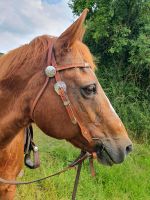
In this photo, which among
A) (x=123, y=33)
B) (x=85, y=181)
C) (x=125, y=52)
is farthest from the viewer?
(x=125, y=52)

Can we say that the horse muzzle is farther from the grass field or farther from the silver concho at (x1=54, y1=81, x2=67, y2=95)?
the grass field

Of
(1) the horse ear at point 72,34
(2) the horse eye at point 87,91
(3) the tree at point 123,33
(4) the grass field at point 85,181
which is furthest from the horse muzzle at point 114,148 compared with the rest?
(3) the tree at point 123,33

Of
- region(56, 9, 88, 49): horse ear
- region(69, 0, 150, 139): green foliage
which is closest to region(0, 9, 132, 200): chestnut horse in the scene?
region(56, 9, 88, 49): horse ear

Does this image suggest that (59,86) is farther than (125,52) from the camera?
No

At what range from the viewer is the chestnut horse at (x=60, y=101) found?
Result: 8.54 feet

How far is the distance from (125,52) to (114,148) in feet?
21.8

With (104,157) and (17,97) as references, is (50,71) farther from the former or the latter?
(104,157)

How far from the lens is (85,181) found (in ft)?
19.9

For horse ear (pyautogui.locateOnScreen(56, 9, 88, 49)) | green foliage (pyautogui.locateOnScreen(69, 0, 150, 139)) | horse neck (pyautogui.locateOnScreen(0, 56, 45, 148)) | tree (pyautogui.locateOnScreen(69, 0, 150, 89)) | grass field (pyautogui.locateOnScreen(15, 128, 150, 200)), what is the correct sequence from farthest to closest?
tree (pyautogui.locateOnScreen(69, 0, 150, 89))
green foliage (pyautogui.locateOnScreen(69, 0, 150, 139))
grass field (pyautogui.locateOnScreen(15, 128, 150, 200))
horse neck (pyautogui.locateOnScreen(0, 56, 45, 148))
horse ear (pyautogui.locateOnScreen(56, 9, 88, 49))

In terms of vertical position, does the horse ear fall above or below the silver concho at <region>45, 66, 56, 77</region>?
above

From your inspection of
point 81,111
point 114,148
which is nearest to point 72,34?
point 81,111

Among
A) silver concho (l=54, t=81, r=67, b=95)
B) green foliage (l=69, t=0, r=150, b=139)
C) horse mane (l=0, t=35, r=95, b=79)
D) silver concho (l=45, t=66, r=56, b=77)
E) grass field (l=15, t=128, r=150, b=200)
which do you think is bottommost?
grass field (l=15, t=128, r=150, b=200)

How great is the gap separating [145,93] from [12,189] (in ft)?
18.1

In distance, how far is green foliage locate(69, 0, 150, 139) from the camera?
8.24 m
